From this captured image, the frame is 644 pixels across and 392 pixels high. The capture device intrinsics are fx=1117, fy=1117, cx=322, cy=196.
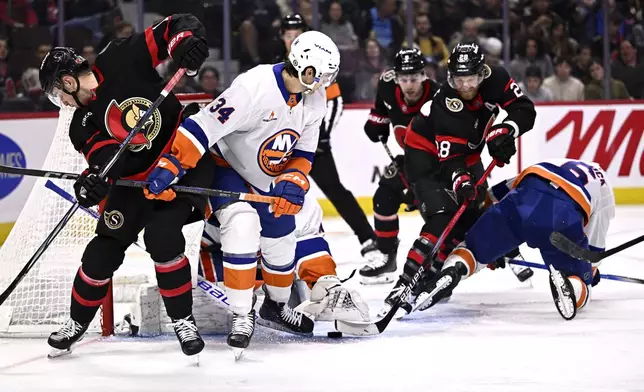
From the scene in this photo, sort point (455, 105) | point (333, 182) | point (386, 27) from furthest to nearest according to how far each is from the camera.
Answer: point (386, 27) → point (333, 182) → point (455, 105)

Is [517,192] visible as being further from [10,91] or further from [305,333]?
[10,91]

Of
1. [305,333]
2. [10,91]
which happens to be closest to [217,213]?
[305,333]

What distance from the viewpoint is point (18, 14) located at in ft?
21.9

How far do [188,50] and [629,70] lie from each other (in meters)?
4.70

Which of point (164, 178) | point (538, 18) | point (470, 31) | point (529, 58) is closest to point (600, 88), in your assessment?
point (529, 58)

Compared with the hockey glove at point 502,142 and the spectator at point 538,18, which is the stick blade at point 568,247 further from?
the spectator at point 538,18

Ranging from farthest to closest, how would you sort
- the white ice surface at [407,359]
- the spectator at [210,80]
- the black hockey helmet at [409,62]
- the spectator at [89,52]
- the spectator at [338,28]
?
the spectator at [338,28] → the spectator at [210,80] → the spectator at [89,52] → the black hockey helmet at [409,62] → the white ice surface at [407,359]

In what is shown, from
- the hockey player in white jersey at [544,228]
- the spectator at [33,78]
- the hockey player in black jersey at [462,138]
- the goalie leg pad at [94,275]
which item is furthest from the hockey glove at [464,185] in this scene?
the spectator at [33,78]

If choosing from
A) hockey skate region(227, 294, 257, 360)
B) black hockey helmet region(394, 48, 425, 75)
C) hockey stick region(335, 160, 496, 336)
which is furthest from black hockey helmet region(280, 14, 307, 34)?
hockey skate region(227, 294, 257, 360)

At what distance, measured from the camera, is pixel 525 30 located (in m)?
7.41

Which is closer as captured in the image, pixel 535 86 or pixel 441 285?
pixel 441 285

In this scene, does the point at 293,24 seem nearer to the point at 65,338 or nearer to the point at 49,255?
the point at 49,255

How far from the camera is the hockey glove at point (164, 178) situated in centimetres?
327

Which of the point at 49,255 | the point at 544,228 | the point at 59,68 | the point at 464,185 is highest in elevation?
the point at 59,68
